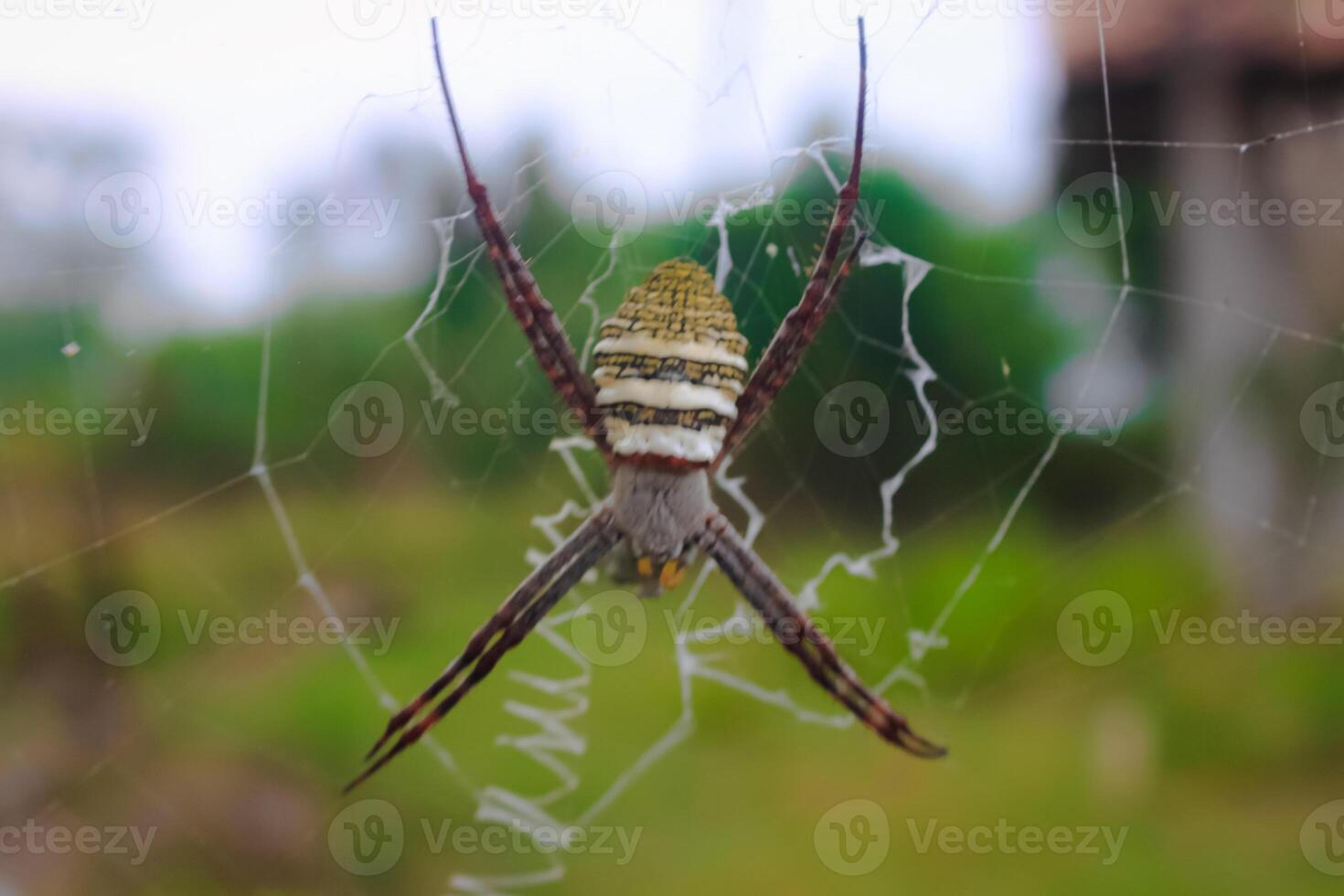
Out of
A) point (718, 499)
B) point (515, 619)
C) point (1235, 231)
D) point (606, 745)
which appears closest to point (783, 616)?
point (515, 619)

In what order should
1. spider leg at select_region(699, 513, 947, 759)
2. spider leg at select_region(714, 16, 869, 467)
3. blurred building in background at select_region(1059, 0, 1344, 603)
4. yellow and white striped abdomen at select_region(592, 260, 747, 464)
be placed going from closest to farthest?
yellow and white striped abdomen at select_region(592, 260, 747, 464) < spider leg at select_region(714, 16, 869, 467) < spider leg at select_region(699, 513, 947, 759) < blurred building in background at select_region(1059, 0, 1344, 603)

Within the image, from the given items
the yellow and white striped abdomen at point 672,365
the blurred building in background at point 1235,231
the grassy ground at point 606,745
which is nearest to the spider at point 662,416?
the yellow and white striped abdomen at point 672,365

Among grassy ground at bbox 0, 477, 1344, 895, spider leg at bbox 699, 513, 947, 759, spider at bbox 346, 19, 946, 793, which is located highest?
spider at bbox 346, 19, 946, 793

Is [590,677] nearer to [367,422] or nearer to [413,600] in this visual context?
[413,600]

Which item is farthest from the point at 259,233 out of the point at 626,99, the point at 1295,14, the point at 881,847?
the point at 1295,14

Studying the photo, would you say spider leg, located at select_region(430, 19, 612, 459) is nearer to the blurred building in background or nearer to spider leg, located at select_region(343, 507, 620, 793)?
spider leg, located at select_region(343, 507, 620, 793)

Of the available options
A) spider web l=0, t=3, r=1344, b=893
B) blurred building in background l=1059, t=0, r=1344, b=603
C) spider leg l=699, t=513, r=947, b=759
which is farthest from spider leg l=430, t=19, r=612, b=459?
blurred building in background l=1059, t=0, r=1344, b=603

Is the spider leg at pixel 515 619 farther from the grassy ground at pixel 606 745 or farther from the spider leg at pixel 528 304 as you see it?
the grassy ground at pixel 606 745
